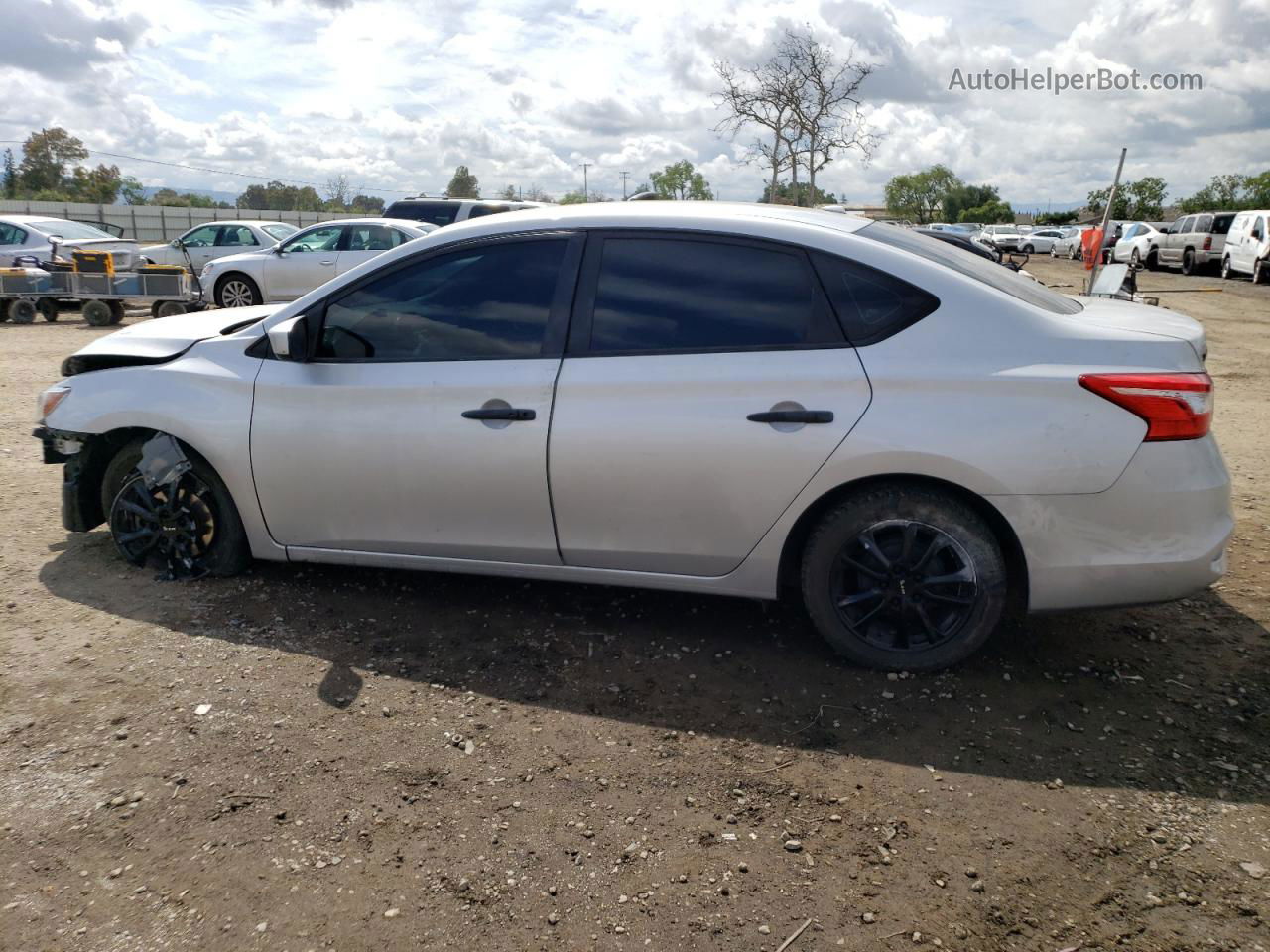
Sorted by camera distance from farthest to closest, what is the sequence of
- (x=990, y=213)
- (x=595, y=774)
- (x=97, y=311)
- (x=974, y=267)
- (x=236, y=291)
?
(x=990, y=213) < (x=236, y=291) < (x=97, y=311) < (x=974, y=267) < (x=595, y=774)

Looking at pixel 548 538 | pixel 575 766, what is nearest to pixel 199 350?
pixel 548 538

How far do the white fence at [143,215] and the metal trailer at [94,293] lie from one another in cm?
2708

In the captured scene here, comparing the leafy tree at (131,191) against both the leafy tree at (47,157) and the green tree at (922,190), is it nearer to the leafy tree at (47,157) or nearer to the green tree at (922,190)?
the leafy tree at (47,157)

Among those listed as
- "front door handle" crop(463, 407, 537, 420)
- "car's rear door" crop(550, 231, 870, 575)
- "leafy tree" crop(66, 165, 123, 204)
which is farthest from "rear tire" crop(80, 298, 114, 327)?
"leafy tree" crop(66, 165, 123, 204)

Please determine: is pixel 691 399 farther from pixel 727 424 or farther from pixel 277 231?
pixel 277 231

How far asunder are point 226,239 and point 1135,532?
62.8 ft

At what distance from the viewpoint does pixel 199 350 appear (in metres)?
4.66

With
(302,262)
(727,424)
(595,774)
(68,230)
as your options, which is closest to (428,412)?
(727,424)

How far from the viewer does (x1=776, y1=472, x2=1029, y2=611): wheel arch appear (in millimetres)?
3637

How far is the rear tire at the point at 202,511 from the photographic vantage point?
4.60 m

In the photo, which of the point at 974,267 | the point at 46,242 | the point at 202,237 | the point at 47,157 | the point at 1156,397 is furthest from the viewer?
the point at 47,157

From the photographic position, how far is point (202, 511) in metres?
4.67

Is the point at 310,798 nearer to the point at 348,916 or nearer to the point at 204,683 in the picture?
the point at 348,916

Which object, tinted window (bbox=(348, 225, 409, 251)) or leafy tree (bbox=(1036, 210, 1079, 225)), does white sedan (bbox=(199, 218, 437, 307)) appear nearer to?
tinted window (bbox=(348, 225, 409, 251))
